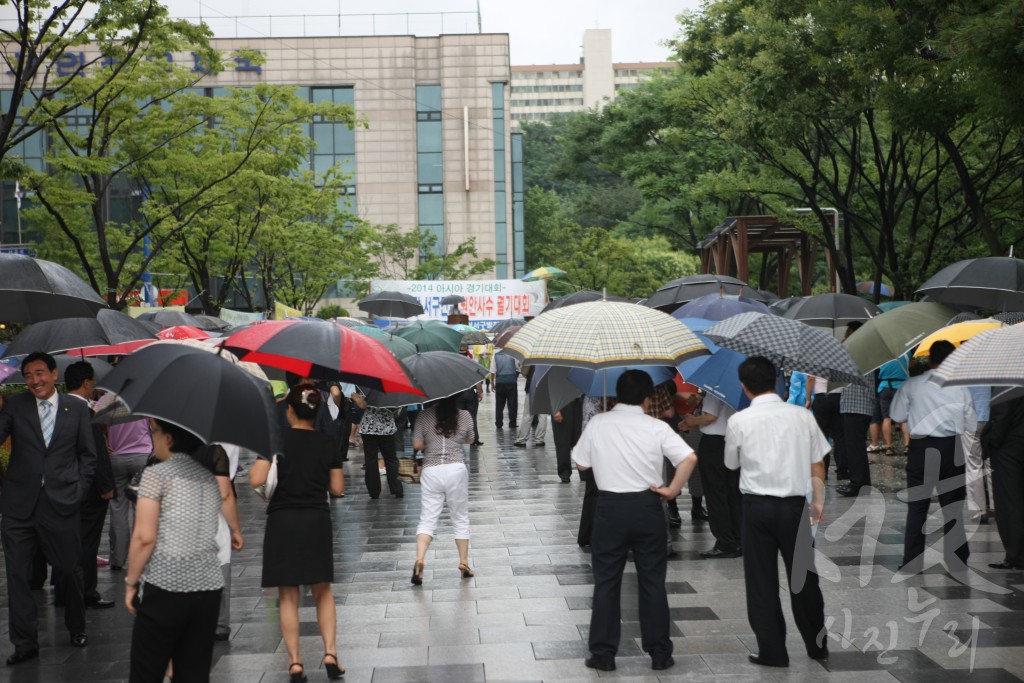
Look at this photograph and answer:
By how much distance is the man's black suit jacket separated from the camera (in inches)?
285

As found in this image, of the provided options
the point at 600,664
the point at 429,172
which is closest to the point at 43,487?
the point at 600,664

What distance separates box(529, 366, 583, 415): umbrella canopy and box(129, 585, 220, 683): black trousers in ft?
17.2

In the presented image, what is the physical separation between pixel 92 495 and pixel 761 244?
24.8 m

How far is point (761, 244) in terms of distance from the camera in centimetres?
3067

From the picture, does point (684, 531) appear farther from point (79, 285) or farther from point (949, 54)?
point (79, 285)

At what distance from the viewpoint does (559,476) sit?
1562 cm

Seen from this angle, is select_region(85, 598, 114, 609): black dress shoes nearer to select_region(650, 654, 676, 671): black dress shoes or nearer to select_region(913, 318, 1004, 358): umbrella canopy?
select_region(650, 654, 676, 671): black dress shoes

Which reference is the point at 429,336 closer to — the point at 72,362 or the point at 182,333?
the point at 182,333

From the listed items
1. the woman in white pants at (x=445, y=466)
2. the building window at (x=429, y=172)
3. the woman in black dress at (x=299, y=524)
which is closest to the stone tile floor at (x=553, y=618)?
the woman in black dress at (x=299, y=524)

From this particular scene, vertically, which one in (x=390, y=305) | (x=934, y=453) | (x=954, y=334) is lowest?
(x=934, y=453)

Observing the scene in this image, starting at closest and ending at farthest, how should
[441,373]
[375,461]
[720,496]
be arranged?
[441,373]
[720,496]
[375,461]

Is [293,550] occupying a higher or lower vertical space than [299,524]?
lower

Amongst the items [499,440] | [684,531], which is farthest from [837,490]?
[499,440]

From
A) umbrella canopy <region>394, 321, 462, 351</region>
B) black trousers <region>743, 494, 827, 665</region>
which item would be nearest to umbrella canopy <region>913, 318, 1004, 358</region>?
black trousers <region>743, 494, 827, 665</region>
